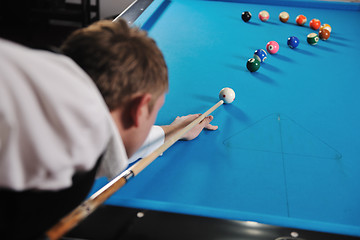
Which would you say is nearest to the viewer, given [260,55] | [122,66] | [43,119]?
[43,119]

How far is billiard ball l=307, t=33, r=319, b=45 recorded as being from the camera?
91.4 inches

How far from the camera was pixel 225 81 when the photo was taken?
183cm

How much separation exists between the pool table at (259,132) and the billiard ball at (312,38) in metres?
0.04

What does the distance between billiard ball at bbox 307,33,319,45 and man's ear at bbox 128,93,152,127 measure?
1.81 metres

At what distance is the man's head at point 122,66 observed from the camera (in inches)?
30.3

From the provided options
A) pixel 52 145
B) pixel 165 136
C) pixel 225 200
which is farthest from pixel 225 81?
pixel 52 145

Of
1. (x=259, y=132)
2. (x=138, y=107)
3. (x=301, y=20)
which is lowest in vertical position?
(x=259, y=132)

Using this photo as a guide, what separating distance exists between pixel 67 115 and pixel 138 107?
0.85 feet

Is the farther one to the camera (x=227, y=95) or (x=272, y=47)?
(x=272, y=47)

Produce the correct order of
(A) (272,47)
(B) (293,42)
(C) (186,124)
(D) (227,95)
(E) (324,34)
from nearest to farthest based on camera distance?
1. (C) (186,124)
2. (D) (227,95)
3. (A) (272,47)
4. (B) (293,42)
5. (E) (324,34)

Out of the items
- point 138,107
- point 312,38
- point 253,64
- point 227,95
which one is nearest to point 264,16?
point 312,38

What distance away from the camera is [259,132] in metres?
1.44

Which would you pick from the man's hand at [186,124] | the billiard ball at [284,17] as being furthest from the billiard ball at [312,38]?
the man's hand at [186,124]

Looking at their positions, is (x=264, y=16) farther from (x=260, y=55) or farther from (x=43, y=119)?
(x=43, y=119)
